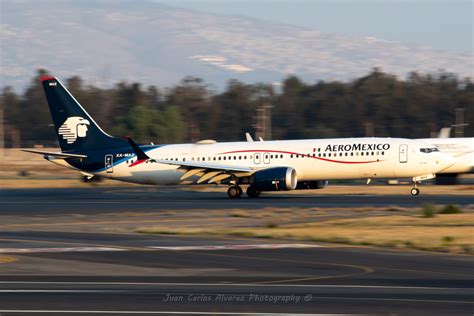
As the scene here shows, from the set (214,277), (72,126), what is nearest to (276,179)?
(72,126)

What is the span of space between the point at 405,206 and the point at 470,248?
1455 cm

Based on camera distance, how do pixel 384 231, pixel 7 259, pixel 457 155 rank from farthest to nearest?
pixel 457 155
pixel 384 231
pixel 7 259

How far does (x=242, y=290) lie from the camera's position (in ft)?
49.6

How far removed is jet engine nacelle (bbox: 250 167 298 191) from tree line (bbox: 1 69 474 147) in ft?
227

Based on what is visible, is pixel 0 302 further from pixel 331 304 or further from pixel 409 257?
pixel 409 257

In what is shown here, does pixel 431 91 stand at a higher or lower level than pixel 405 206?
higher

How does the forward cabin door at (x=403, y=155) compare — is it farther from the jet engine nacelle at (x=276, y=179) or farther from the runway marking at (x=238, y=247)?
the runway marking at (x=238, y=247)

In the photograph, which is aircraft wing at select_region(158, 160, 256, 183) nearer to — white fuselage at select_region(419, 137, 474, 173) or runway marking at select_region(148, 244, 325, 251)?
white fuselage at select_region(419, 137, 474, 173)

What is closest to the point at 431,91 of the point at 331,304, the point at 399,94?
the point at 399,94

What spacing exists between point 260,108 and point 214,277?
98.4 meters

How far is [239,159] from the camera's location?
44938mm

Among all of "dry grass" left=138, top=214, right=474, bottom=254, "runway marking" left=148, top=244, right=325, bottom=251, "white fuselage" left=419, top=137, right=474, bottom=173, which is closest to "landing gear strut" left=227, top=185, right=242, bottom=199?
"white fuselage" left=419, top=137, right=474, bottom=173

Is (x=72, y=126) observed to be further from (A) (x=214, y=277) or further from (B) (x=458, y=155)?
(A) (x=214, y=277)

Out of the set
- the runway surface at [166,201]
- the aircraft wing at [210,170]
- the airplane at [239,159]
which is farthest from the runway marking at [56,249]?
the aircraft wing at [210,170]
